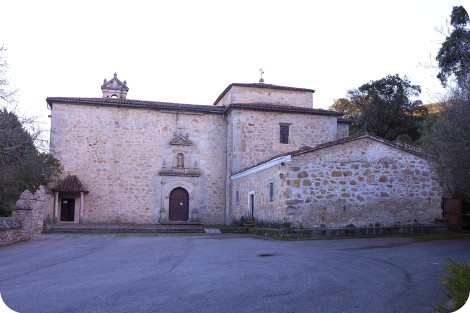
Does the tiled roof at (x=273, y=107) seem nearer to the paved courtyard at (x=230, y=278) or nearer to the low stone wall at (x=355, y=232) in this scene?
the low stone wall at (x=355, y=232)

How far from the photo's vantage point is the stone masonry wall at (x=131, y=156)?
81.7ft

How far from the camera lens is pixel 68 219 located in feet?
79.7

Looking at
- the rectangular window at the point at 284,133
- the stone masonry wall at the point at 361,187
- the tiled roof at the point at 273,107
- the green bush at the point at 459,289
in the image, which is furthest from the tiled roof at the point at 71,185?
the green bush at the point at 459,289

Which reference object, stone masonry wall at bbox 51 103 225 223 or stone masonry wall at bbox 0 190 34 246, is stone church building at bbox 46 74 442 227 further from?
stone masonry wall at bbox 0 190 34 246

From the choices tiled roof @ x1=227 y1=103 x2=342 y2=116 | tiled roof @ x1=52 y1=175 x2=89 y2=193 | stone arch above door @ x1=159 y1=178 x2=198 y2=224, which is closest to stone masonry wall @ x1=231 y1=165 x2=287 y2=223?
stone arch above door @ x1=159 y1=178 x2=198 y2=224

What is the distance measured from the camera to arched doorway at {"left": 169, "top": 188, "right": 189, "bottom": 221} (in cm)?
2581

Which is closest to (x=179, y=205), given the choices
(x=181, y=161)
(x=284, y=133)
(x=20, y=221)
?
(x=181, y=161)

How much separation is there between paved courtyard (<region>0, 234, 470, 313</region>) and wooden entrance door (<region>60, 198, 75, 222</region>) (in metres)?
12.3

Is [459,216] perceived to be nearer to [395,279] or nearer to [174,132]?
[395,279]

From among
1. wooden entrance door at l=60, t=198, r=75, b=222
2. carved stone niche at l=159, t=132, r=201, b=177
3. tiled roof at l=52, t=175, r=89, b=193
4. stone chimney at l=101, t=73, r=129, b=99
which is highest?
stone chimney at l=101, t=73, r=129, b=99

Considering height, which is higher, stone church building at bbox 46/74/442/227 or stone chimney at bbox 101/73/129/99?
stone chimney at bbox 101/73/129/99

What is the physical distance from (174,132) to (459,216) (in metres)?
15.3

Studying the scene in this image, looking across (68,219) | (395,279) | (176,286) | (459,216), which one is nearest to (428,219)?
(459,216)

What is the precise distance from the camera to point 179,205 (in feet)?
85.1
